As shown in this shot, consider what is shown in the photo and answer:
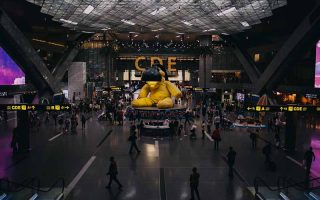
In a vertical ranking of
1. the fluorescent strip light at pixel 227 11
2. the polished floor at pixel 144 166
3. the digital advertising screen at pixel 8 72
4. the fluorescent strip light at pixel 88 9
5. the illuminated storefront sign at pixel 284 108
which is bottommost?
the polished floor at pixel 144 166

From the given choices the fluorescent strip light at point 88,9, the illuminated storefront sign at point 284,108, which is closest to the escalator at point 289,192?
the illuminated storefront sign at point 284,108

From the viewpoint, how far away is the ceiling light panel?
2489 centimetres

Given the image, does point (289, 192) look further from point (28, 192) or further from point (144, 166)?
point (28, 192)

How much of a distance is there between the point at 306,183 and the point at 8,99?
32.6 meters

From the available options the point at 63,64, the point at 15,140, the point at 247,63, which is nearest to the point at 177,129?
the point at 247,63

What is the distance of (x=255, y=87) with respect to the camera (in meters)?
26.2

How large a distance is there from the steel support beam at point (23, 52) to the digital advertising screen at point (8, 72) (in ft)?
35.7

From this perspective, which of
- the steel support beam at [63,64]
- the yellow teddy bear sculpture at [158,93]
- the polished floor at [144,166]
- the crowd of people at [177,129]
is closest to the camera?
the polished floor at [144,166]

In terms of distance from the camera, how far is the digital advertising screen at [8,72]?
110 feet

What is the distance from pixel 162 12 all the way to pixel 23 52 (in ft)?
40.2

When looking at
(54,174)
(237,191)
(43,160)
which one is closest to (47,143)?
(43,160)

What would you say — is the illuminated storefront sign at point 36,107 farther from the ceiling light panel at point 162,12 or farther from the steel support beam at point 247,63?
the steel support beam at point 247,63

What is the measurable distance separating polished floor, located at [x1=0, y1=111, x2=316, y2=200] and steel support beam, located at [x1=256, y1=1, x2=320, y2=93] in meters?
4.13

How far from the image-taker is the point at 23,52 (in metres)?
20.5
